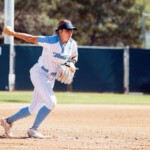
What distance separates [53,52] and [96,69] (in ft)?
39.8

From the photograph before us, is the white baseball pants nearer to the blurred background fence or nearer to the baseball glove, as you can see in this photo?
the baseball glove

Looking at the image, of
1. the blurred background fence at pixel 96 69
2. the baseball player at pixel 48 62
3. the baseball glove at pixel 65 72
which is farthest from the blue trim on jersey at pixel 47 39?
the blurred background fence at pixel 96 69

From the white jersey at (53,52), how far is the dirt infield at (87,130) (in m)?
1.07

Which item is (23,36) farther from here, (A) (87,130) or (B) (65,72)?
(A) (87,130)

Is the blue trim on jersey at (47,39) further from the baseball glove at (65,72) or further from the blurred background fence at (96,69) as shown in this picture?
the blurred background fence at (96,69)

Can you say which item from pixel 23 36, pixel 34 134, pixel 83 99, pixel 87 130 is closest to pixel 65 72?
pixel 23 36

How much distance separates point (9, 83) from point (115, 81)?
4.23 metres

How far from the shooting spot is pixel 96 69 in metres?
18.6

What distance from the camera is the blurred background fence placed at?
59.8 feet

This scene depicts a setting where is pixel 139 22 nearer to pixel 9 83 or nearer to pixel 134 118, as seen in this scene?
pixel 9 83

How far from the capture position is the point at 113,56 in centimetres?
1878

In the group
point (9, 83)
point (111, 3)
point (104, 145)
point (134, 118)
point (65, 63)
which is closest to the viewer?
point (104, 145)

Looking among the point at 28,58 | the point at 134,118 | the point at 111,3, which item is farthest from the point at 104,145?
the point at 111,3

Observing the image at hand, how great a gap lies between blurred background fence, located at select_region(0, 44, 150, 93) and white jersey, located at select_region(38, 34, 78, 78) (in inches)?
453
